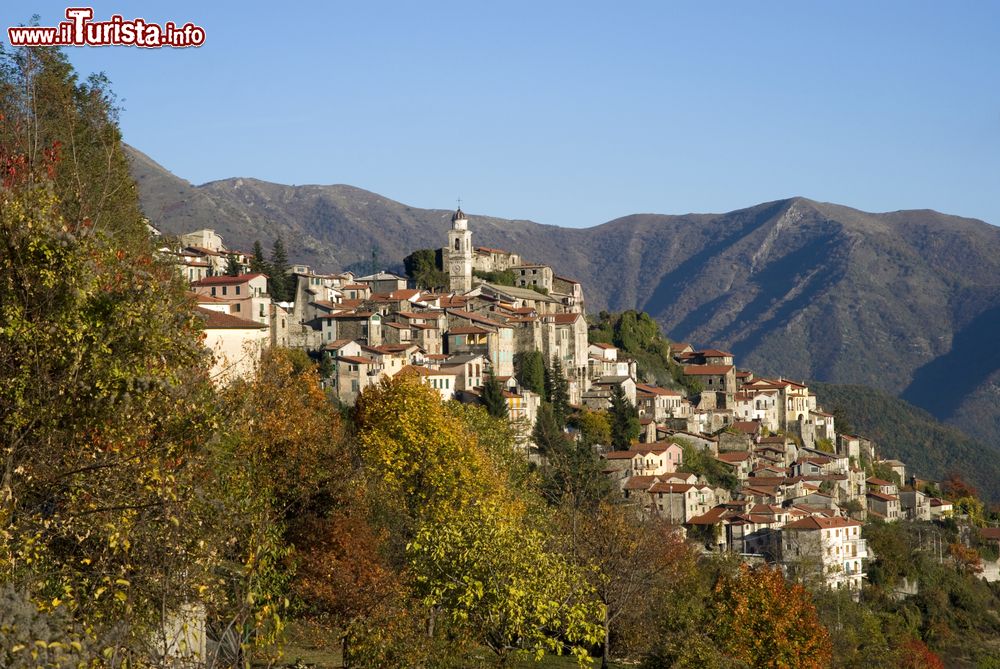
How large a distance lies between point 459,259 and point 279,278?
30.3m

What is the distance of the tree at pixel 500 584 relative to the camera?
24453mm

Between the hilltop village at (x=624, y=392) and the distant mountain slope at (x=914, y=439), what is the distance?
4871 cm

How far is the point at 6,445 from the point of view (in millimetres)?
14578

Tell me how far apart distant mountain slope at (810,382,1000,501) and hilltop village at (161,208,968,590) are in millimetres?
48712

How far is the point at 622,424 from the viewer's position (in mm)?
88562

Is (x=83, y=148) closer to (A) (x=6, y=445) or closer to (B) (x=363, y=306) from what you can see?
(A) (x=6, y=445)

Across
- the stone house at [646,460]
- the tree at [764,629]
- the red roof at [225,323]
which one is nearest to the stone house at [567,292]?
the stone house at [646,460]

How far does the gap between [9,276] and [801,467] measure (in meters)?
93.1

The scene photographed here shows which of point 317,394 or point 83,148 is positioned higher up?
point 83,148

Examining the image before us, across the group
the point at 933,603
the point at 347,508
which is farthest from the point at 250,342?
the point at 933,603

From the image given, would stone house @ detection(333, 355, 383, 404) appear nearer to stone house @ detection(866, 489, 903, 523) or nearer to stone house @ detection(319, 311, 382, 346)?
stone house @ detection(319, 311, 382, 346)

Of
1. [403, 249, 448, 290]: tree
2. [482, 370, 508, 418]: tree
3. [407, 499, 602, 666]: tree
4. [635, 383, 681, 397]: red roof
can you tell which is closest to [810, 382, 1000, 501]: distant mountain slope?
[635, 383, 681, 397]: red roof

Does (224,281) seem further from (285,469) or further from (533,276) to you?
(533,276)

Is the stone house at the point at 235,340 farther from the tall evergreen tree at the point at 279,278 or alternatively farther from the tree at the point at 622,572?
the tall evergreen tree at the point at 279,278
